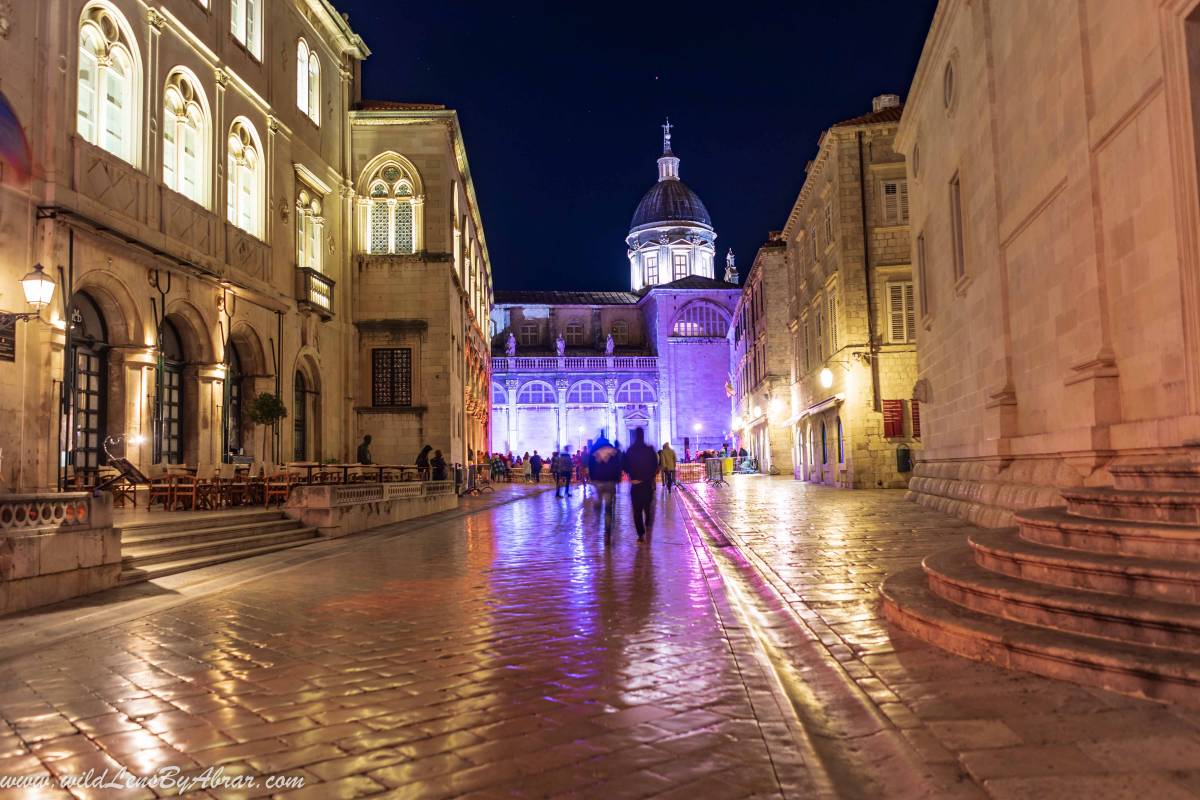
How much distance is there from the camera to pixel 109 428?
17.7 metres

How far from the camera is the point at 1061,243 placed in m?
10.2

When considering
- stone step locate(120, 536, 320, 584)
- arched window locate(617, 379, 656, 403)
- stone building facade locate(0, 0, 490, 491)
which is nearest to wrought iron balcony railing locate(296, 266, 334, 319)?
stone building facade locate(0, 0, 490, 491)

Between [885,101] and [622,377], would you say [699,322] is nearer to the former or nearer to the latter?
[622,377]

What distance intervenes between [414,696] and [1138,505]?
4.97 metres

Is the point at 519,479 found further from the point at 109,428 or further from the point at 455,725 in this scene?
the point at 455,725

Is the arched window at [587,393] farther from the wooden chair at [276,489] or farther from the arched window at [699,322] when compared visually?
the wooden chair at [276,489]

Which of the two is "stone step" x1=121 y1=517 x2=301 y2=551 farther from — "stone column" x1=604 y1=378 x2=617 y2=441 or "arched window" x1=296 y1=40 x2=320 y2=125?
"stone column" x1=604 y1=378 x2=617 y2=441

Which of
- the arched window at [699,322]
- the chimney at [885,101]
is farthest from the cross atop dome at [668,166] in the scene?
the chimney at [885,101]

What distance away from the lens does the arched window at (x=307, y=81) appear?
90.1 feet

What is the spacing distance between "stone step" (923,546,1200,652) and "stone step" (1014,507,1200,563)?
56cm

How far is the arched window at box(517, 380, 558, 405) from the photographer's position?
237 ft

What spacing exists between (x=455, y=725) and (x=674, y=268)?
84.7 m

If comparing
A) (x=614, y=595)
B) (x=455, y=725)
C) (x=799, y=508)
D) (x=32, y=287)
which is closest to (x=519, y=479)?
(x=799, y=508)

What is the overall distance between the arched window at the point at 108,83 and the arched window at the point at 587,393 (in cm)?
5526
